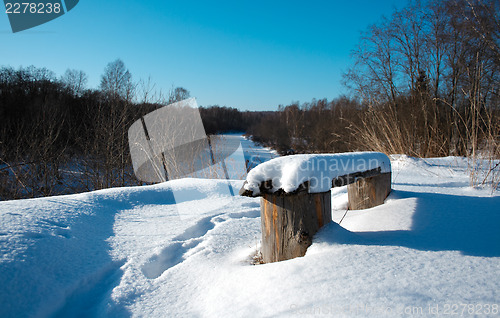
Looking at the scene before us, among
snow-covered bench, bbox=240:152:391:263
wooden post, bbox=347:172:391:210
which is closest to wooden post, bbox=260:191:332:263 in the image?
snow-covered bench, bbox=240:152:391:263

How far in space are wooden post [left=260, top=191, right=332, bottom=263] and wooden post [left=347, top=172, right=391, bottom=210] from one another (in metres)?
0.95

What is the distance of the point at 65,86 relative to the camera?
15656mm

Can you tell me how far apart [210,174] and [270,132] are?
16.2 metres

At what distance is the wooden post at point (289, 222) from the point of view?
4.57 feet

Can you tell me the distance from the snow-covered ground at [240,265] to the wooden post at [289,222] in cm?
8

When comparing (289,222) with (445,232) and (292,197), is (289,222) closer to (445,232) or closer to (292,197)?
(292,197)

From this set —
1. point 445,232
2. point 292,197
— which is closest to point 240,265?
point 292,197

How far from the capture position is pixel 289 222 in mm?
1406

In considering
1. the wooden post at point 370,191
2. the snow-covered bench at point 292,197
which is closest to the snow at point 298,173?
the snow-covered bench at point 292,197

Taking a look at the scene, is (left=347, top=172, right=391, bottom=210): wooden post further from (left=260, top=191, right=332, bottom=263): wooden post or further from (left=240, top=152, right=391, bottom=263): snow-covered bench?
(left=260, top=191, right=332, bottom=263): wooden post

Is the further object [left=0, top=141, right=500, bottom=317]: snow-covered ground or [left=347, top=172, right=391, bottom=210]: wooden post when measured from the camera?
[left=347, top=172, right=391, bottom=210]: wooden post

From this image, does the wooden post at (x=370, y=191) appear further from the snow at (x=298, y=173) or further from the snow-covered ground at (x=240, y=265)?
the snow at (x=298, y=173)

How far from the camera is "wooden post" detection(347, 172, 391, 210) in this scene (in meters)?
2.25

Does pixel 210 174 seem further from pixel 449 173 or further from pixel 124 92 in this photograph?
pixel 124 92
